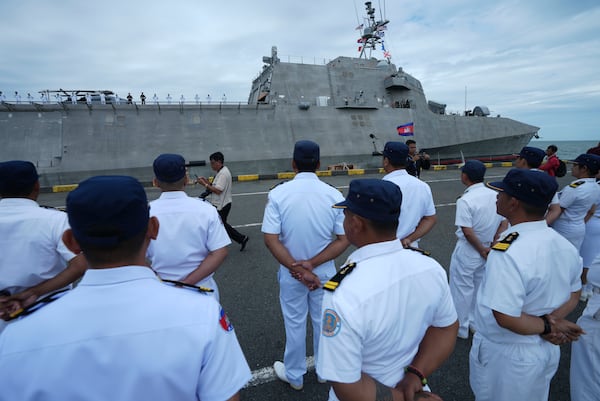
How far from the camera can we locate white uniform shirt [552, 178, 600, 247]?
377 centimetres

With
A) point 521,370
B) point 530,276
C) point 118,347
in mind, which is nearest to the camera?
point 118,347

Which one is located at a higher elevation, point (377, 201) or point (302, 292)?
point (377, 201)

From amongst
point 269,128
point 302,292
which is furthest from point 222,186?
point 269,128

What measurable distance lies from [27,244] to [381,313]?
7.83 feet

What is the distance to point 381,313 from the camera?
122 cm

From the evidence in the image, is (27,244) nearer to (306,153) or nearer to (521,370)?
(306,153)

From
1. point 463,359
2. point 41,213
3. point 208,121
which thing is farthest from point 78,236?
point 208,121

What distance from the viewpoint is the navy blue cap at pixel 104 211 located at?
900 mm

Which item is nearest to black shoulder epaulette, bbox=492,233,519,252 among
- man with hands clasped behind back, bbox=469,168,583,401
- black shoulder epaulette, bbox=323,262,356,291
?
man with hands clasped behind back, bbox=469,168,583,401

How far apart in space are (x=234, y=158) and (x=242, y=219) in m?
7.97

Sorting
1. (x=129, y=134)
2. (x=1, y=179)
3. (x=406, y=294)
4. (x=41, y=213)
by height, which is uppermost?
(x=129, y=134)

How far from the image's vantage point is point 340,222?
267 centimetres

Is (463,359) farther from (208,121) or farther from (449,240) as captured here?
(208,121)

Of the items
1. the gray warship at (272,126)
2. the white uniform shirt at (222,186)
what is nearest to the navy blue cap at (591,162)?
the white uniform shirt at (222,186)
